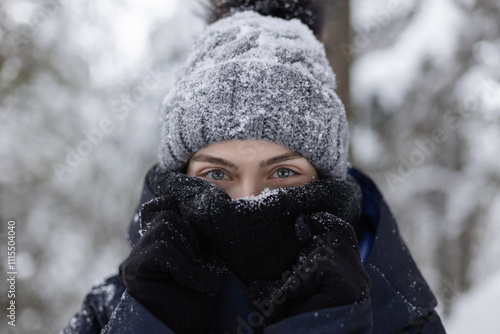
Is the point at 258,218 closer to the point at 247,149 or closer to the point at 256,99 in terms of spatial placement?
the point at 247,149

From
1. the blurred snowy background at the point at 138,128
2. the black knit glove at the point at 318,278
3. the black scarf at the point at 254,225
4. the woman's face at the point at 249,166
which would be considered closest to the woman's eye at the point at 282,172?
the woman's face at the point at 249,166

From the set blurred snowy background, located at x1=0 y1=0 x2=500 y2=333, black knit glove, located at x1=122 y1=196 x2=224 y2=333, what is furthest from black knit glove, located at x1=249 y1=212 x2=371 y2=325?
blurred snowy background, located at x1=0 y1=0 x2=500 y2=333

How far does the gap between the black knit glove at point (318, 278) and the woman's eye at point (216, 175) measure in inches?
14.8

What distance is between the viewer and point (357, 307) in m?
1.09

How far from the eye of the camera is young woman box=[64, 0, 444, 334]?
3.69ft

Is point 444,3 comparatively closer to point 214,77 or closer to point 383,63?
point 383,63

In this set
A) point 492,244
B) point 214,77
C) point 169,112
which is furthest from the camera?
point 492,244

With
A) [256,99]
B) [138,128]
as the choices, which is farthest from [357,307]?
[138,128]

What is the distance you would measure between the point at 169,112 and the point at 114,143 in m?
4.42

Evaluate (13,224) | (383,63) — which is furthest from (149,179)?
(383,63)

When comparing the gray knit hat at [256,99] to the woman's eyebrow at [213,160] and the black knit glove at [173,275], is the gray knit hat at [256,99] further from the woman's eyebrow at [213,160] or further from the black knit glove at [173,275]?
the black knit glove at [173,275]

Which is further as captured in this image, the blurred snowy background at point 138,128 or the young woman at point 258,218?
the blurred snowy background at point 138,128

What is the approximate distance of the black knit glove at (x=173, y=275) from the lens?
3.67ft

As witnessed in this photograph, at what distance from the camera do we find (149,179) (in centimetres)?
169
